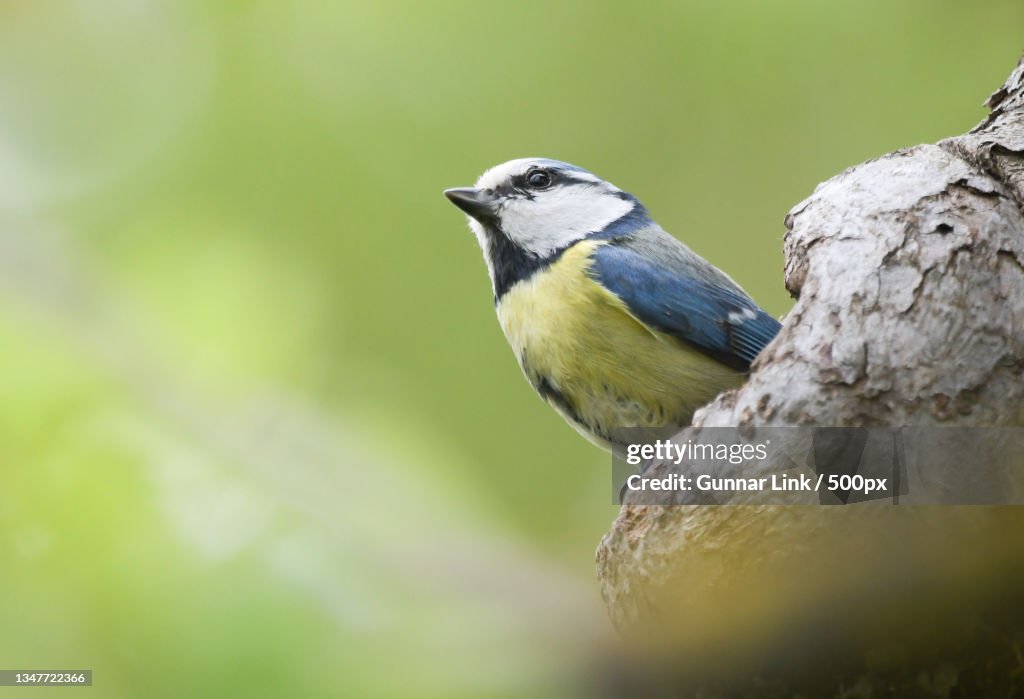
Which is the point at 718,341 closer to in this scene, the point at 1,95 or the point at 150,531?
the point at 150,531

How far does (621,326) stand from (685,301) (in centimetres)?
17

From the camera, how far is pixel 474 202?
2629mm

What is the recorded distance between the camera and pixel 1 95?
12.5 ft

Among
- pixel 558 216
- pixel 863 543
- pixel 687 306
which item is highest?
pixel 558 216

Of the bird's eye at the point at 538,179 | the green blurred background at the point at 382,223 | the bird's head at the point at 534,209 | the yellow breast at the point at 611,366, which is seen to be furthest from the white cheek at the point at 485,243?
the green blurred background at the point at 382,223

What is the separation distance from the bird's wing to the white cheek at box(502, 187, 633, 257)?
0.51 ft

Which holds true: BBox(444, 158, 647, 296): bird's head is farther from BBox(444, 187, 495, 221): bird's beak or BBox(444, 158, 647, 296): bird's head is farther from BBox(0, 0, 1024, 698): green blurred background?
BBox(0, 0, 1024, 698): green blurred background

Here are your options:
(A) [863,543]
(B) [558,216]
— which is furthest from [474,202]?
(A) [863,543]

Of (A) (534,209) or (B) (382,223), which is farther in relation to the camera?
(B) (382,223)

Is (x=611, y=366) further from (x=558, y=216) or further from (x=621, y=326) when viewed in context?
(x=558, y=216)

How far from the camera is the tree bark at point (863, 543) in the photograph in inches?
68.4

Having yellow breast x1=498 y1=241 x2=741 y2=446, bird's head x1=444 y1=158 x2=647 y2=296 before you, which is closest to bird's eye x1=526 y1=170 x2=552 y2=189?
bird's head x1=444 y1=158 x2=647 y2=296

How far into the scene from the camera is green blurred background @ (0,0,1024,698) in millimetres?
2855

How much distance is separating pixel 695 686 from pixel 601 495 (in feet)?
4.90
